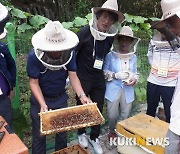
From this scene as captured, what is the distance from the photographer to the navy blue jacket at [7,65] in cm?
305

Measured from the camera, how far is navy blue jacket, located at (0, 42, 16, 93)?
10.0 feet

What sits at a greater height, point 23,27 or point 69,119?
point 23,27

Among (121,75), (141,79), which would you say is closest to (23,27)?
(121,75)

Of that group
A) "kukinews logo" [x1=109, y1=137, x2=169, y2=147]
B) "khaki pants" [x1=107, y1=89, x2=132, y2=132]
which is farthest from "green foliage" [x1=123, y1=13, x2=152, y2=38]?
"kukinews logo" [x1=109, y1=137, x2=169, y2=147]

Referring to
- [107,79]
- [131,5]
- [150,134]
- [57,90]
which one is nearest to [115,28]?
[107,79]

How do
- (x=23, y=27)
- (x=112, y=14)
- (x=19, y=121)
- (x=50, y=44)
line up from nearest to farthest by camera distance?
(x=50, y=44) < (x=112, y=14) < (x=23, y=27) < (x=19, y=121)

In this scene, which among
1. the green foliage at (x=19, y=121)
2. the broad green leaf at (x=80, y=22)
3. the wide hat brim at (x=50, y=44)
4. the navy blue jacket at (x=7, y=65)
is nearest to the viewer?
the wide hat brim at (x=50, y=44)

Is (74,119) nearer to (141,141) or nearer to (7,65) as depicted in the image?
(7,65)

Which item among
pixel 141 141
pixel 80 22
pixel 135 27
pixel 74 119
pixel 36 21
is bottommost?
pixel 141 141

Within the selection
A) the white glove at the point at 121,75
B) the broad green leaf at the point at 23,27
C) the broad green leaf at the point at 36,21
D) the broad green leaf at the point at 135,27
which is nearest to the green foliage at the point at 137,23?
the broad green leaf at the point at 135,27

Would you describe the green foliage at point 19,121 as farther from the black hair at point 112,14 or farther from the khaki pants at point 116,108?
the black hair at point 112,14

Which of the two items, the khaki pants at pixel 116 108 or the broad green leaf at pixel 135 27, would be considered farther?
the broad green leaf at pixel 135 27

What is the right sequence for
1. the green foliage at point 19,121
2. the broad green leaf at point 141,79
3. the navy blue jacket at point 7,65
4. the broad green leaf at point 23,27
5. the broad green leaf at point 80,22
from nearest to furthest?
the navy blue jacket at point 7,65 → the broad green leaf at point 23,27 → the green foliage at point 19,121 → the broad green leaf at point 80,22 → the broad green leaf at point 141,79

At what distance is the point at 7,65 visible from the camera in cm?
319
